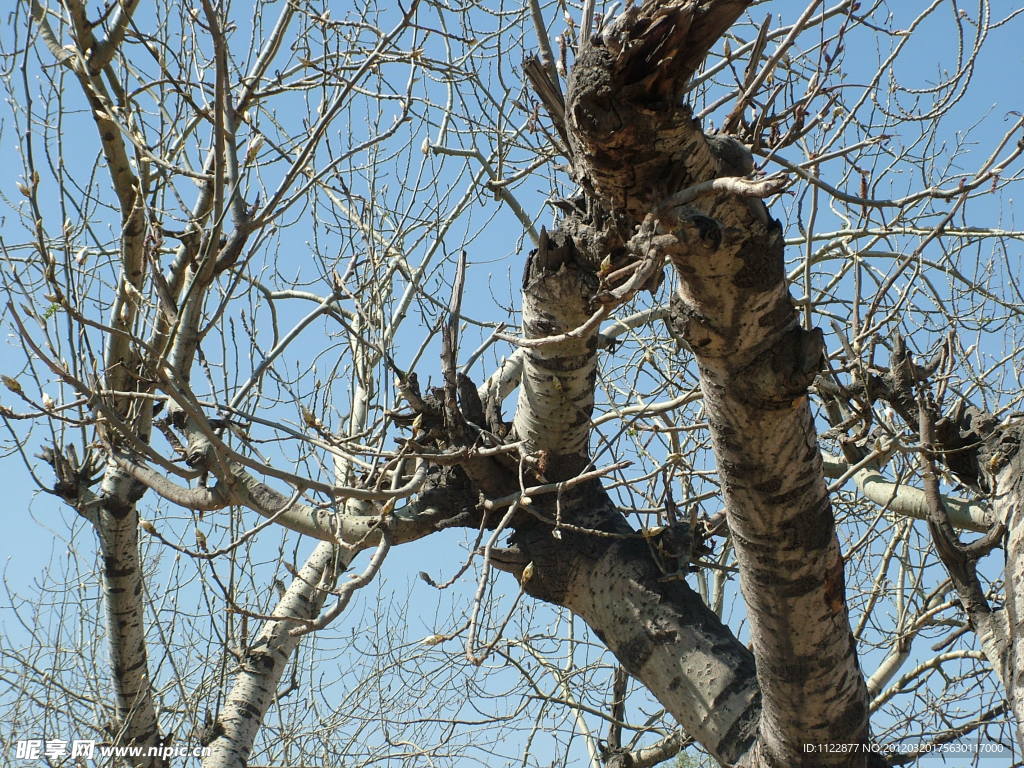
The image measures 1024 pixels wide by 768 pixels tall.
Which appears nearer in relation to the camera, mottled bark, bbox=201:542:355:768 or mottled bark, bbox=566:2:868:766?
mottled bark, bbox=566:2:868:766

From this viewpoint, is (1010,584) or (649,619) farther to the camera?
(649,619)

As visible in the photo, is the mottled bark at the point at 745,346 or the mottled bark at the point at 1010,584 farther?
the mottled bark at the point at 1010,584

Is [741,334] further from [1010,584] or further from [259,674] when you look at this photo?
[259,674]

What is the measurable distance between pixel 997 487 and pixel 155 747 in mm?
3724

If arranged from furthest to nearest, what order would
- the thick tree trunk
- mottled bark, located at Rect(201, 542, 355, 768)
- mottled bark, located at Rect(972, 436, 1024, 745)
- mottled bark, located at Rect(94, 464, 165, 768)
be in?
mottled bark, located at Rect(201, 542, 355, 768) < mottled bark, located at Rect(94, 464, 165, 768) < mottled bark, located at Rect(972, 436, 1024, 745) < the thick tree trunk

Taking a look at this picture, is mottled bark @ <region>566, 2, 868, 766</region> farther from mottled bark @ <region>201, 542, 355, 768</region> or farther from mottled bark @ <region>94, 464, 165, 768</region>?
mottled bark @ <region>94, 464, 165, 768</region>

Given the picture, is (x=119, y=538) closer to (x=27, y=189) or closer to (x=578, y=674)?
(x=27, y=189)

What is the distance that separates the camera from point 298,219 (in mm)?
5348

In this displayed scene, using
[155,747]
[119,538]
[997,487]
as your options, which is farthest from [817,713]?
[155,747]

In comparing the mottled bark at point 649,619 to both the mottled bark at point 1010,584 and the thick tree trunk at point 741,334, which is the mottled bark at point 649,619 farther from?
the mottled bark at point 1010,584

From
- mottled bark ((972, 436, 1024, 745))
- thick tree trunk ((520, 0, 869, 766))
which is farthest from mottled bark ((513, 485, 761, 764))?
mottled bark ((972, 436, 1024, 745))

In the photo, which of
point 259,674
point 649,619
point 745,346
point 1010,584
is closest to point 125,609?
point 259,674

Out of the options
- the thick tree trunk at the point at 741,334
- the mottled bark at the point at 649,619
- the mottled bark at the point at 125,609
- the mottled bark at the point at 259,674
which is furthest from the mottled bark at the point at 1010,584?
the mottled bark at the point at 125,609

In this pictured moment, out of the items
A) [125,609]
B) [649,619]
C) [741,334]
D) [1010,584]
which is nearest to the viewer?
[741,334]
